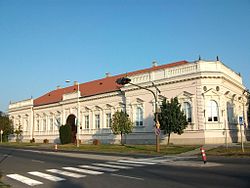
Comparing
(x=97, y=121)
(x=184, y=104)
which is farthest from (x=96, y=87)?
(x=184, y=104)

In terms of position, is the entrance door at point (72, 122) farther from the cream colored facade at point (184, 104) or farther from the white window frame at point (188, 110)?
the white window frame at point (188, 110)

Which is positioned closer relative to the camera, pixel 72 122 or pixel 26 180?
pixel 26 180

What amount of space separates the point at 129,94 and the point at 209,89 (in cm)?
1255

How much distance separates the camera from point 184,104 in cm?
3500

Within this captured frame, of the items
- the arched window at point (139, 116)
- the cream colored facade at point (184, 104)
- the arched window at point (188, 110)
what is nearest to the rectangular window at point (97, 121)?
the cream colored facade at point (184, 104)

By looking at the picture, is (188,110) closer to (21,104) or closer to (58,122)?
(58,122)

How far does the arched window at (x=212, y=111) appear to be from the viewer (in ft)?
108

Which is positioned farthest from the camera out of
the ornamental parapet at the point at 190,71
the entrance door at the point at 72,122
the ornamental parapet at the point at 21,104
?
the ornamental parapet at the point at 21,104

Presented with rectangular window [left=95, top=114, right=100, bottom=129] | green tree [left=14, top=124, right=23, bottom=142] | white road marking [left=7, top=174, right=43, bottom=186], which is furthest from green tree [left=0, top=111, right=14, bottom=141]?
white road marking [left=7, top=174, right=43, bottom=186]

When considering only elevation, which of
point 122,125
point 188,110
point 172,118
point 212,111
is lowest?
point 122,125

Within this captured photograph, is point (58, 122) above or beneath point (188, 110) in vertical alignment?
beneath

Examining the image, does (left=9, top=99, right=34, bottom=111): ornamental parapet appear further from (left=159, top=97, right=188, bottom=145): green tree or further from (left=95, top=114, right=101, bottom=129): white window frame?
(left=159, top=97, right=188, bottom=145): green tree

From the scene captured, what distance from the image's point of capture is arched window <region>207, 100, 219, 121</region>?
33.1 m

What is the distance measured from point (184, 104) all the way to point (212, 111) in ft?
11.5
